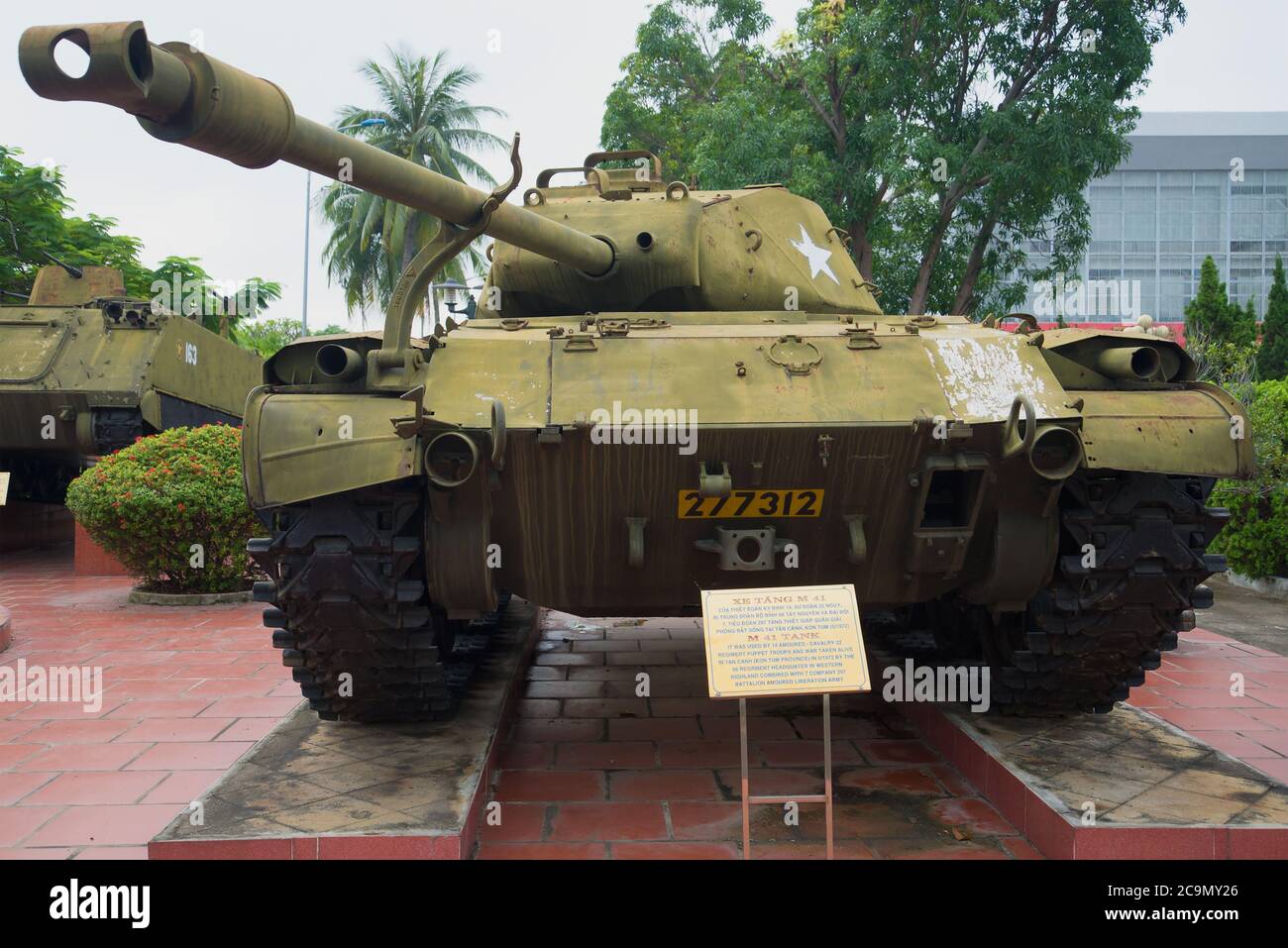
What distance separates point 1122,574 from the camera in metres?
4.36

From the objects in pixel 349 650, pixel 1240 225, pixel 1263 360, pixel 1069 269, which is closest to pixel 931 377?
pixel 349 650

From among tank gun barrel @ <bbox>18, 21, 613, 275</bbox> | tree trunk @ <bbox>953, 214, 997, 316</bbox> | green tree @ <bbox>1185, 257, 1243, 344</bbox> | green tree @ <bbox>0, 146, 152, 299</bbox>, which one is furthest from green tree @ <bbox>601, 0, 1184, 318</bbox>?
green tree @ <bbox>0, 146, 152, 299</bbox>

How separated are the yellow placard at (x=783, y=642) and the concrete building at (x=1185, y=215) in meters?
40.9

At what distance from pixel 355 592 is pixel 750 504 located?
1.56m

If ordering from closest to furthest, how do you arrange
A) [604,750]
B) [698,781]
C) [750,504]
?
1. [750,504]
2. [698,781]
3. [604,750]

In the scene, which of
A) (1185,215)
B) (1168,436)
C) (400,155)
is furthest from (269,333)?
(1168,436)

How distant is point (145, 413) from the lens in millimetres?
12102

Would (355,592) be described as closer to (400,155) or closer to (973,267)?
(973,267)

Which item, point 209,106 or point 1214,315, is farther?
point 1214,315

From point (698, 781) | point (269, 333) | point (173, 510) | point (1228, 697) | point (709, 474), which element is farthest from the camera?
point (269, 333)

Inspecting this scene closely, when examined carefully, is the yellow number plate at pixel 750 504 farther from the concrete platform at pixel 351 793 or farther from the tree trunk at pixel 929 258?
the tree trunk at pixel 929 258

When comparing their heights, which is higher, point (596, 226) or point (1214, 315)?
point (1214, 315)

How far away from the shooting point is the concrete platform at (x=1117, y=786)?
3.78 meters

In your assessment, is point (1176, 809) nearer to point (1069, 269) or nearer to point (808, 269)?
point (808, 269)
